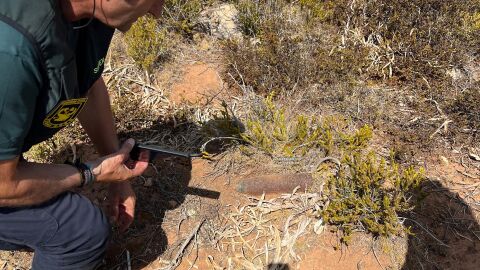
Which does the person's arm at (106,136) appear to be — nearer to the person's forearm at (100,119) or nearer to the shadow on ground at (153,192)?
the person's forearm at (100,119)

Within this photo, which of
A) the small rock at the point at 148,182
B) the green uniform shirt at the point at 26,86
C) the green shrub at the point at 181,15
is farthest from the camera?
the green shrub at the point at 181,15

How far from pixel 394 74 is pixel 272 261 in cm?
214

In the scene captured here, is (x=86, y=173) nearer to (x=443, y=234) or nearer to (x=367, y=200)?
(x=367, y=200)

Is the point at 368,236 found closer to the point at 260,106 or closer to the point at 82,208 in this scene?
the point at 260,106

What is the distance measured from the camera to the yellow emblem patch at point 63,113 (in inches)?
70.1

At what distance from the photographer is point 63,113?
186cm

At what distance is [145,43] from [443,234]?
281 cm

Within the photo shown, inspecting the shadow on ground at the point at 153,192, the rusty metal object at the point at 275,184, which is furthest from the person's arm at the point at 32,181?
the rusty metal object at the point at 275,184

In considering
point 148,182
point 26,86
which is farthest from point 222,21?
point 26,86

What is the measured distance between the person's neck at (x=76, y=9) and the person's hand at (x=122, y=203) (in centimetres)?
112

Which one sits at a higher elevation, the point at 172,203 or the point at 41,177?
the point at 41,177

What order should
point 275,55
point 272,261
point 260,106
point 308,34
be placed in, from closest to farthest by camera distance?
1. point 272,261
2. point 260,106
3. point 275,55
4. point 308,34

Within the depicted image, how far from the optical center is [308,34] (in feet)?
13.4

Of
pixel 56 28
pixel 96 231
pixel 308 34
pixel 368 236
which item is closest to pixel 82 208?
pixel 96 231
